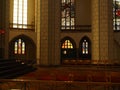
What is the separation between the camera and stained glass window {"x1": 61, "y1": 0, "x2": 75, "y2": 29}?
33.3 m

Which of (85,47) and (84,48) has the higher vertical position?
(85,47)

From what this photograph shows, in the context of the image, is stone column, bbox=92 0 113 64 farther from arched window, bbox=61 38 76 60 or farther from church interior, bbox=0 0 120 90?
arched window, bbox=61 38 76 60

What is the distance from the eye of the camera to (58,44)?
23.3 m

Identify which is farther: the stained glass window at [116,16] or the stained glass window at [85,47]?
the stained glass window at [85,47]

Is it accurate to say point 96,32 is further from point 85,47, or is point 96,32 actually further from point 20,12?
point 20,12

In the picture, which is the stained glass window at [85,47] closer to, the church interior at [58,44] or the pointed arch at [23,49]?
the church interior at [58,44]

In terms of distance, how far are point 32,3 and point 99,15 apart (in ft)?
38.0

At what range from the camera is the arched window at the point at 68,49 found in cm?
3247

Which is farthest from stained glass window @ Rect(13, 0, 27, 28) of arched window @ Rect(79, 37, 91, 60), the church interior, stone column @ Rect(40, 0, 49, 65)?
stone column @ Rect(40, 0, 49, 65)

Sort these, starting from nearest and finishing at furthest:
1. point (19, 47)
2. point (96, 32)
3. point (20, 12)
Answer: point (96, 32) → point (19, 47) → point (20, 12)

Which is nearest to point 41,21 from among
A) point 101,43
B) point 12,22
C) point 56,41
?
point 56,41

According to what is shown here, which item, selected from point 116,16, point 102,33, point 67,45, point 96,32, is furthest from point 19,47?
point 116,16

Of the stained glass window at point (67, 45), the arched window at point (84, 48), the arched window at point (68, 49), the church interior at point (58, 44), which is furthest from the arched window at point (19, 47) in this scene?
the arched window at point (84, 48)

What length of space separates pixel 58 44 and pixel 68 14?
11.6 metres
